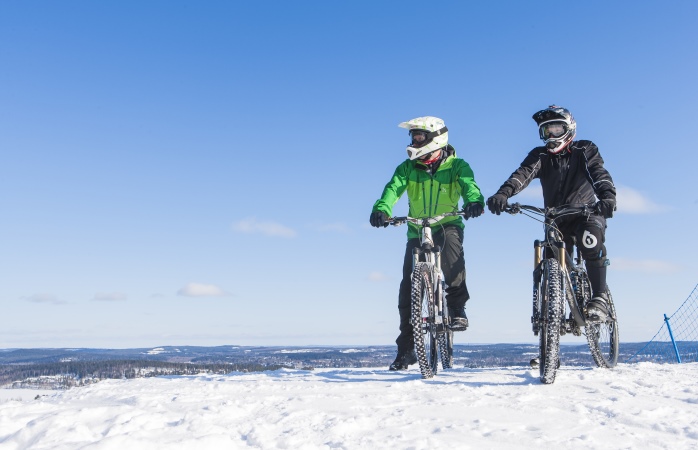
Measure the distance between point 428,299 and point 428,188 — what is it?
1.67 m

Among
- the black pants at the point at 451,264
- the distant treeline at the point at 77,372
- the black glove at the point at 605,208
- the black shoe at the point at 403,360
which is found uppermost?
the black glove at the point at 605,208

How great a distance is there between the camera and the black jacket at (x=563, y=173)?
252 inches

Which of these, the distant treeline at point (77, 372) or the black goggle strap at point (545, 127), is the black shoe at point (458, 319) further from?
the distant treeline at point (77, 372)

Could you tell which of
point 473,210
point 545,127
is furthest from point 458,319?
point 545,127

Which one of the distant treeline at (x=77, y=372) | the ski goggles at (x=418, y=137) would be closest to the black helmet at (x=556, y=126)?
the ski goggles at (x=418, y=137)

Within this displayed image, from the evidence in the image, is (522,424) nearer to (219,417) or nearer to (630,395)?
(630,395)

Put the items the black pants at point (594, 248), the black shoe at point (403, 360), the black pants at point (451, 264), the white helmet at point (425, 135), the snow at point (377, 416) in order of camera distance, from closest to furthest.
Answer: the snow at point (377, 416)
the black pants at point (594, 248)
the black pants at point (451, 264)
the white helmet at point (425, 135)
the black shoe at point (403, 360)

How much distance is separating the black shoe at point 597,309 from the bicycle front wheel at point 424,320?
1.63m

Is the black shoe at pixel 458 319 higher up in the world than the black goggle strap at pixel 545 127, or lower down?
lower down

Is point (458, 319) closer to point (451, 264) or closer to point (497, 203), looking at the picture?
point (451, 264)

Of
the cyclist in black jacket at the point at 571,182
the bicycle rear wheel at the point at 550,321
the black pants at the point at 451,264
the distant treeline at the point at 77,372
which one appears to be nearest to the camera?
the bicycle rear wheel at the point at 550,321

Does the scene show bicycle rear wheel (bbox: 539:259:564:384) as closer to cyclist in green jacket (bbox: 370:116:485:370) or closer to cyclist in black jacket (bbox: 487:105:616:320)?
cyclist in black jacket (bbox: 487:105:616:320)

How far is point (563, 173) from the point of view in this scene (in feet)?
21.7

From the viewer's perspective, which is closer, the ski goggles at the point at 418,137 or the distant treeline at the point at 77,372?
the ski goggles at the point at 418,137
